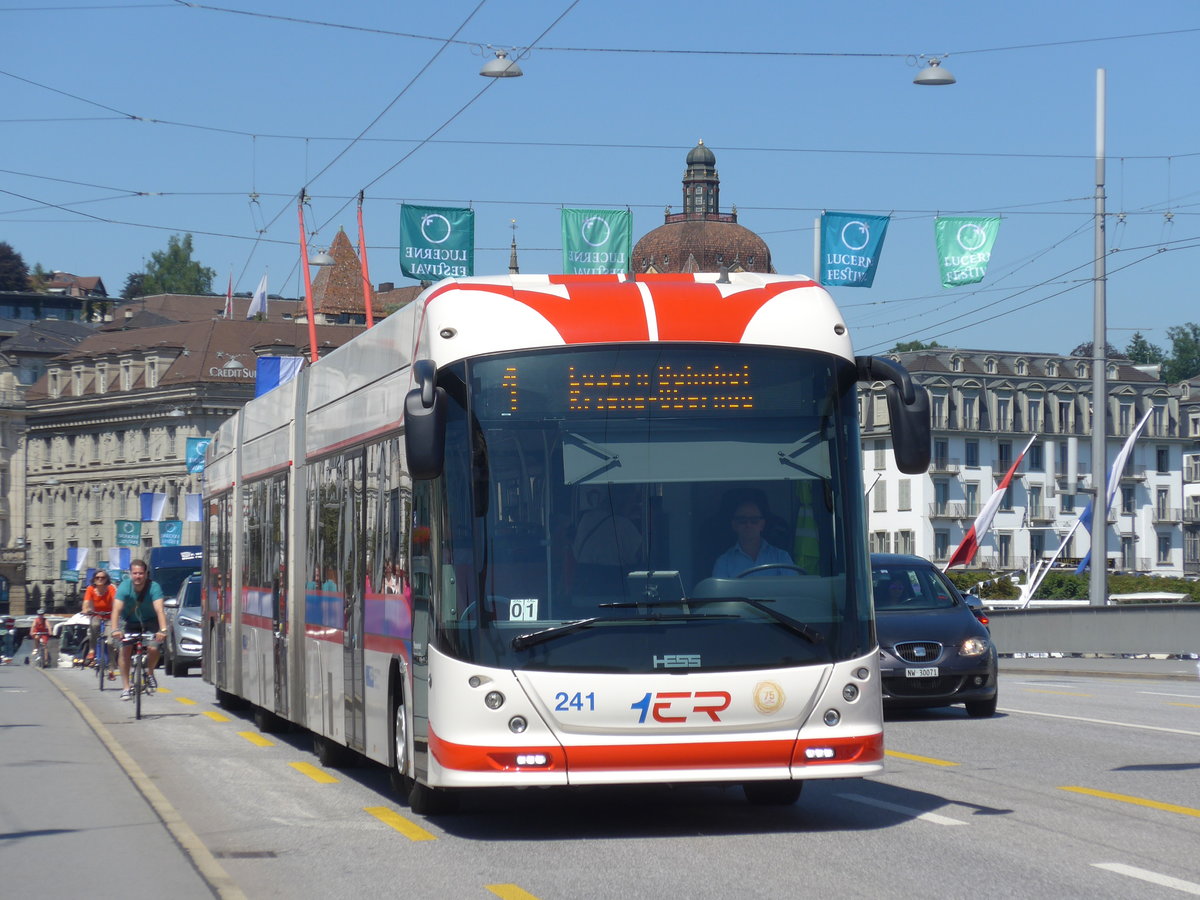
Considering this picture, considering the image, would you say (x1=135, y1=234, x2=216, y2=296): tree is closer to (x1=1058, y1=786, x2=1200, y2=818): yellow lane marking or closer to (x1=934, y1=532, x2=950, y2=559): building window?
(x1=934, y1=532, x2=950, y2=559): building window

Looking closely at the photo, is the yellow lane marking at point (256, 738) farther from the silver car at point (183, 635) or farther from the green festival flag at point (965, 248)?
the silver car at point (183, 635)

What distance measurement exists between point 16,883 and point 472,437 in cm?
323

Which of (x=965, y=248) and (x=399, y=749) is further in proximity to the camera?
(x=965, y=248)

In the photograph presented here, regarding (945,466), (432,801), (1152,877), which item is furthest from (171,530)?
(1152,877)

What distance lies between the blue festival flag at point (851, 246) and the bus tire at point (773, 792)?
57.7ft

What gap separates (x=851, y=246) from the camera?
2938 cm

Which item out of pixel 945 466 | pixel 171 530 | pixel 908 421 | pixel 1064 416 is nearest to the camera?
pixel 908 421

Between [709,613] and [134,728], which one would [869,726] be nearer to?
[709,613]

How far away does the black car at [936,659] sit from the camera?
18.9m

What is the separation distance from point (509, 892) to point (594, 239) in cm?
2220

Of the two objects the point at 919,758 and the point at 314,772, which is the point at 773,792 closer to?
the point at 919,758

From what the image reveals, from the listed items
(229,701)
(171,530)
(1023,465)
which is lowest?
(229,701)

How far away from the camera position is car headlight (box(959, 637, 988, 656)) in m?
19.1

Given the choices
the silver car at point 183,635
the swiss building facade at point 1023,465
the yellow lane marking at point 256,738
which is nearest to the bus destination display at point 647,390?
the yellow lane marking at point 256,738
